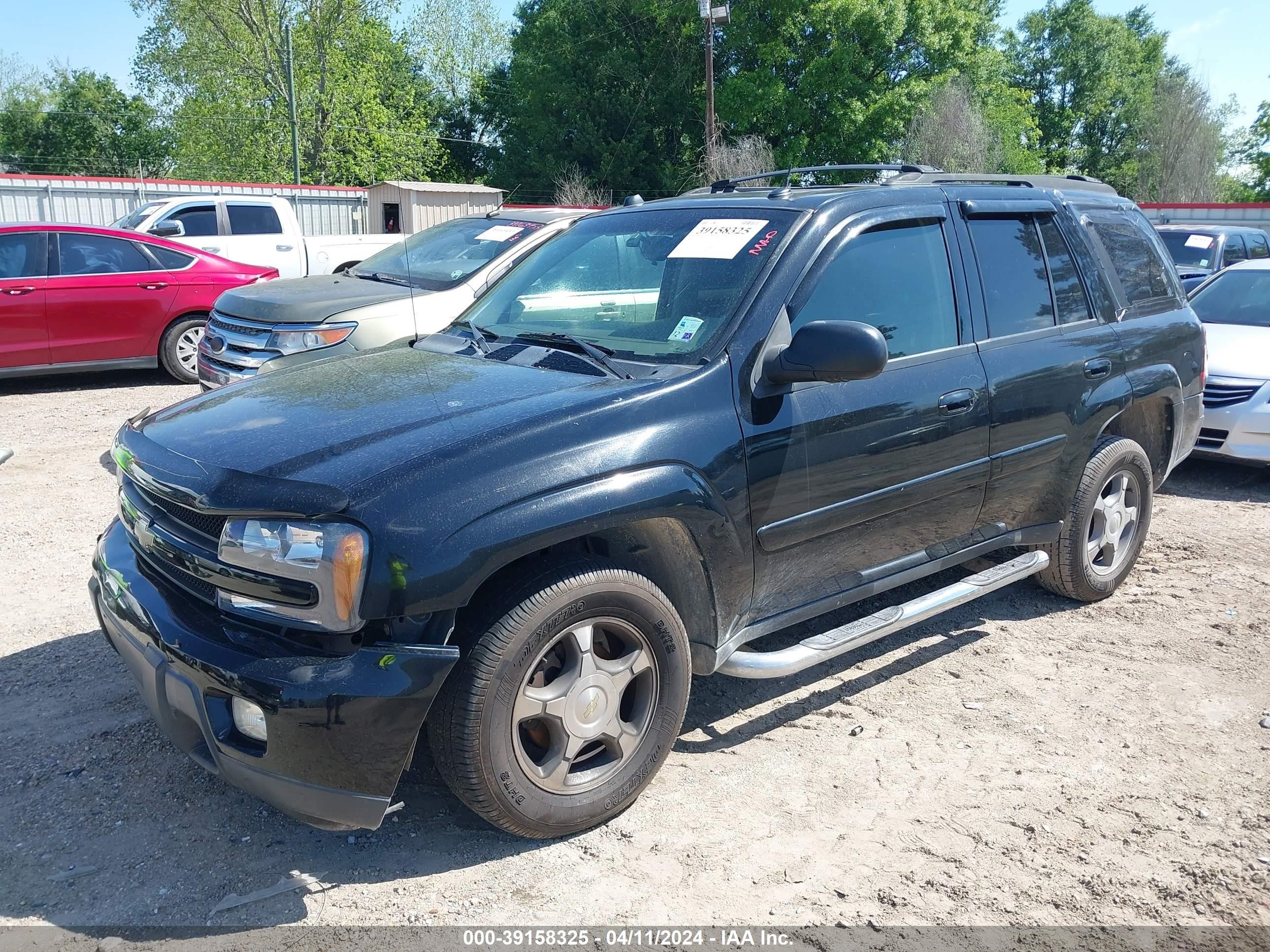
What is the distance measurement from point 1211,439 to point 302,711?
23.5 feet

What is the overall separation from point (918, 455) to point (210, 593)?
2.46 m

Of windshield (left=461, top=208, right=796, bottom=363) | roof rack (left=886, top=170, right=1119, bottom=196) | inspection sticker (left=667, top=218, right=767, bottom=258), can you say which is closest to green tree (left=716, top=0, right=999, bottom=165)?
roof rack (left=886, top=170, right=1119, bottom=196)

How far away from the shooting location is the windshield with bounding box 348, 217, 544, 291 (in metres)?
8.26

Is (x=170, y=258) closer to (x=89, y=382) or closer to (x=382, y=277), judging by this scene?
(x=89, y=382)

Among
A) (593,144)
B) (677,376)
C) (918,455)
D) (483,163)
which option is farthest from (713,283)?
(483,163)

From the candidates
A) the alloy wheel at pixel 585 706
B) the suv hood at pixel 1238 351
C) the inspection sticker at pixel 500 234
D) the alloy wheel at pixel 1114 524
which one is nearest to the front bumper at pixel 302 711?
the alloy wheel at pixel 585 706

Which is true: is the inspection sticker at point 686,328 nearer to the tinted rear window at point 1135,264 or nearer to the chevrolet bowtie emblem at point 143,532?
the chevrolet bowtie emblem at point 143,532

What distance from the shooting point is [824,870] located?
9.91 feet

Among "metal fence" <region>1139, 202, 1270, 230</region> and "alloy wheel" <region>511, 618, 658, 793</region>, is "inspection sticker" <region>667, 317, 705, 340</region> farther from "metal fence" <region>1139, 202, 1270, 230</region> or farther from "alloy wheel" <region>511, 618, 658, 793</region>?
"metal fence" <region>1139, 202, 1270, 230</region>

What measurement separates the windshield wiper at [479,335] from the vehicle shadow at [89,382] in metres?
6.83

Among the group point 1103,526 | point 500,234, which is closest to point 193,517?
point 1103,526

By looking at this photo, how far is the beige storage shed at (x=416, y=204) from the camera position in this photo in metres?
28.6

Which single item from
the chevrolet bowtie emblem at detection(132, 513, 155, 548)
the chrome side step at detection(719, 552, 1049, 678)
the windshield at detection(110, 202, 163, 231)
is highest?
the windshield at detection(110, 202, 163, 231)

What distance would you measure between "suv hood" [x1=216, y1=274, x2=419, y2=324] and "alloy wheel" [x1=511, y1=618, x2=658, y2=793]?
16.6ft
